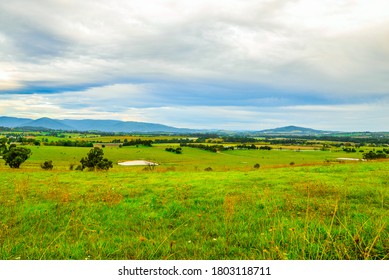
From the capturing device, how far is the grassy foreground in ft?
16.3

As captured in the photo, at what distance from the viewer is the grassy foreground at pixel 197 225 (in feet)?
16.3

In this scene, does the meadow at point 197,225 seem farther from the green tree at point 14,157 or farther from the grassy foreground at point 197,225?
the green tree at point 14,157

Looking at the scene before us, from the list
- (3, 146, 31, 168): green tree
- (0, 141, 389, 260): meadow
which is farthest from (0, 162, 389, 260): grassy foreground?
(3, 146, 31, 168): green tree

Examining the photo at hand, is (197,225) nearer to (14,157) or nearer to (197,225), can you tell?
(197,225)

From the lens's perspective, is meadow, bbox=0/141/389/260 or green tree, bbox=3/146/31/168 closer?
meadow, bbox=0/141/389/260

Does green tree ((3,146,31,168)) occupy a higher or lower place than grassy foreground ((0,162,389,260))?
lower

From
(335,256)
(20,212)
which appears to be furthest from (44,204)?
(335,256)

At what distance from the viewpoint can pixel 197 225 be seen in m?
7.00

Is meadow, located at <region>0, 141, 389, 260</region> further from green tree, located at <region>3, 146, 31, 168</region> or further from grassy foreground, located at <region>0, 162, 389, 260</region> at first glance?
green tree, located at <region>3, 146, 31, 168</region>

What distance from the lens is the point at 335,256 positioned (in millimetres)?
4438

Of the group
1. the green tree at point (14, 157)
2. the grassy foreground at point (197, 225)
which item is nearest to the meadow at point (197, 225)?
the grassy foreground at point (197, 225)

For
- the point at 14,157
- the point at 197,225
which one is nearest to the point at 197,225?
the point at 197,225

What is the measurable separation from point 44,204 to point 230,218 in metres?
7.19
